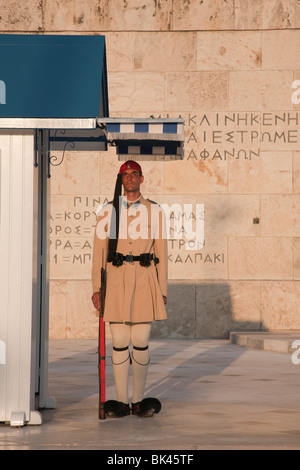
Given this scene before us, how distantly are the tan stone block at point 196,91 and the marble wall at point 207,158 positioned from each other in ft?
0.07

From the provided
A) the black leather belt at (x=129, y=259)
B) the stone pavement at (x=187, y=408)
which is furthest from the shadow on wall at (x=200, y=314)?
the black leather belt at (x=129, y=259)

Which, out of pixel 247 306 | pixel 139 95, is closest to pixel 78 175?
pixel 139 95

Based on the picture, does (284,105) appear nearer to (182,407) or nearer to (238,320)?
(238,320)

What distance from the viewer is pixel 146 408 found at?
27.2 feet

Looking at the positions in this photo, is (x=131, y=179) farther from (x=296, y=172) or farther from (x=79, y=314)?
(x=296, y=172)

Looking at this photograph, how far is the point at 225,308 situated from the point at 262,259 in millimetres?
1233

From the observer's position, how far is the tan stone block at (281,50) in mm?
18141

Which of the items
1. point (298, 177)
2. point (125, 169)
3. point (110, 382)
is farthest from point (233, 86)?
point (125, 169)

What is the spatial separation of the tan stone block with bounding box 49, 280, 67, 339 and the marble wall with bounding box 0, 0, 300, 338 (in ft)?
0.07

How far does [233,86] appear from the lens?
1816 centimetres

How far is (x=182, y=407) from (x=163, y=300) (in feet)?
3.96

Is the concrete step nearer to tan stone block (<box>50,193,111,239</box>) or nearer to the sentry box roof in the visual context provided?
tan stone block (<box>50,193,111,239</box>)

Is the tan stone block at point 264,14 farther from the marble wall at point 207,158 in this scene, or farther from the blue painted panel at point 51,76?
the blue painted panel at point 51,76

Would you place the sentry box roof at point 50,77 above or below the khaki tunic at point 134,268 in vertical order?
above
